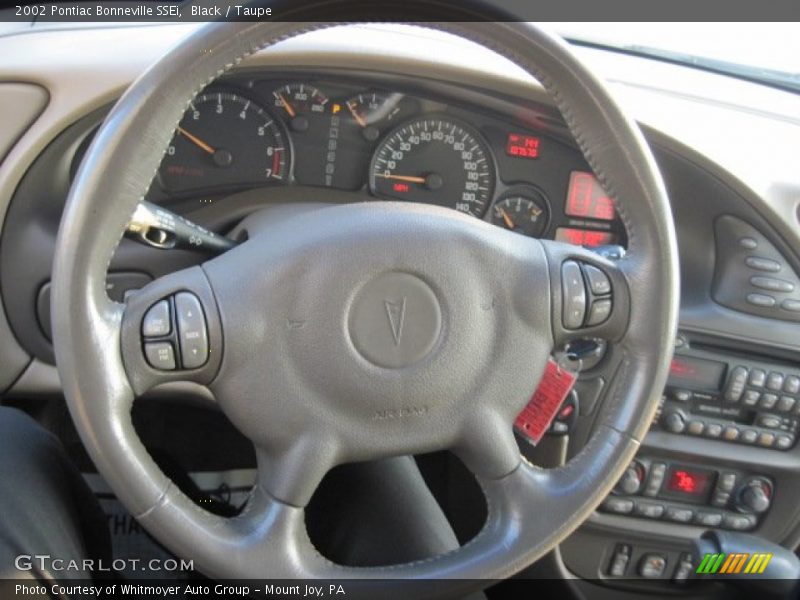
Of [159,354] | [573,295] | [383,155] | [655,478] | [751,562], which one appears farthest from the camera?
[655,478]

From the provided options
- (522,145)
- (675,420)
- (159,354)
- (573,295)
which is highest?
(522,145)

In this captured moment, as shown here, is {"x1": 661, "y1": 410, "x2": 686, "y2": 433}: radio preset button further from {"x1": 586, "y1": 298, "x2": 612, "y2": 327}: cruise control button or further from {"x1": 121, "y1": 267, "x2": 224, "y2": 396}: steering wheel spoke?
{"x1": 121, "y1": 267, "x2": 224, "y2": 396}: steering wheel spoke

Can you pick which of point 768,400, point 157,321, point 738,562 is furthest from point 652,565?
point 157,321

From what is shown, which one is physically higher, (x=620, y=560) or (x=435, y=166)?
(x=435, y=166)

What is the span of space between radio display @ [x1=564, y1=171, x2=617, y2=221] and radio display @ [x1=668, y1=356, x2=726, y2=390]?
32 centimetres

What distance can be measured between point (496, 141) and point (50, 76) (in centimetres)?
81

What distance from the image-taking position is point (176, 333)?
1.22 meters

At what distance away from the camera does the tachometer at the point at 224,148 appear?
Result: 1817 millimetres

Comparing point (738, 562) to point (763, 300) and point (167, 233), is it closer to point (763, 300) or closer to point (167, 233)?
point (763, 300)

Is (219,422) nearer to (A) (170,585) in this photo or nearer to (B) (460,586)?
(A) (170,585)

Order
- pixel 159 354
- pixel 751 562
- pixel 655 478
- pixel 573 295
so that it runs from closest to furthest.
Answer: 1. pixel 159 354
2. pixel 573 295
3. pixel 751 562
4. pixel 655 478

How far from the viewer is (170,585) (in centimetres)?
173

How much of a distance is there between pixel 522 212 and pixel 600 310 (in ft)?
2.23

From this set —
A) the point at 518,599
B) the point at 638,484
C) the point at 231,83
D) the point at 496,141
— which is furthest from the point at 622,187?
the point at 518,599
